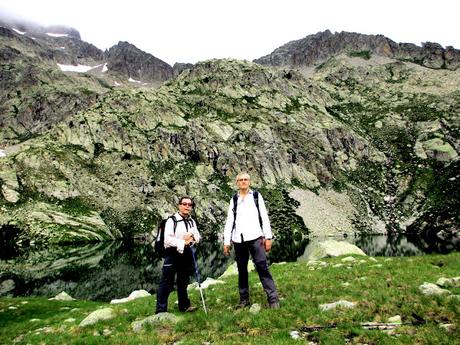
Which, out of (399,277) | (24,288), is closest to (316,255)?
(399,277)

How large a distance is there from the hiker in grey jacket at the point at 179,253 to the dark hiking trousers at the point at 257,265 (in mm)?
2311

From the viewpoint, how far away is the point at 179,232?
666 inches

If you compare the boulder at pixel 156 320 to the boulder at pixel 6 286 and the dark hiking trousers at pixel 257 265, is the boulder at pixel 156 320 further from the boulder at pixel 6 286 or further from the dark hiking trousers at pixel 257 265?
the boulder at pixel 6 286

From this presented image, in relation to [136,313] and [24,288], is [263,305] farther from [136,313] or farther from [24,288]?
[24,288]

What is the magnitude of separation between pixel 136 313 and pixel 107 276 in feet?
290

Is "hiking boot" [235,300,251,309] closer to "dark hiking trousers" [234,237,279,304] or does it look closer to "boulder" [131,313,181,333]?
"dark hiking trousers" [234,237,279,304]

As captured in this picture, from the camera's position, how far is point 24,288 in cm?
8538

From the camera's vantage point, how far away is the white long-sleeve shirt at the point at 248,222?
1567 centimetres

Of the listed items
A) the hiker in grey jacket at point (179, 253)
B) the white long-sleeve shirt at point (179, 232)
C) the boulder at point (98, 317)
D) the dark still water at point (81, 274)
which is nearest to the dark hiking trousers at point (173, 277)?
the hiker in grey jacket at point (179, 253)

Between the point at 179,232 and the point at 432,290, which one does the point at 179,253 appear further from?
the point at 432,290

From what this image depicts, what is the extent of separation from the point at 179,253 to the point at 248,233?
338 centimetres

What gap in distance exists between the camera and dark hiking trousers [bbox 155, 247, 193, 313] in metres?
16.7

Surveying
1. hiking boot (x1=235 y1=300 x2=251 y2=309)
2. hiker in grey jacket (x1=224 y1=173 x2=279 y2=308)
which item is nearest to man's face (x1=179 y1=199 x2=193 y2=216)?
hiker in grey jacket (x1=224 y1=173 x2=279 y2=308)

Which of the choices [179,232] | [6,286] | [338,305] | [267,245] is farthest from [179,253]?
[6,286]
